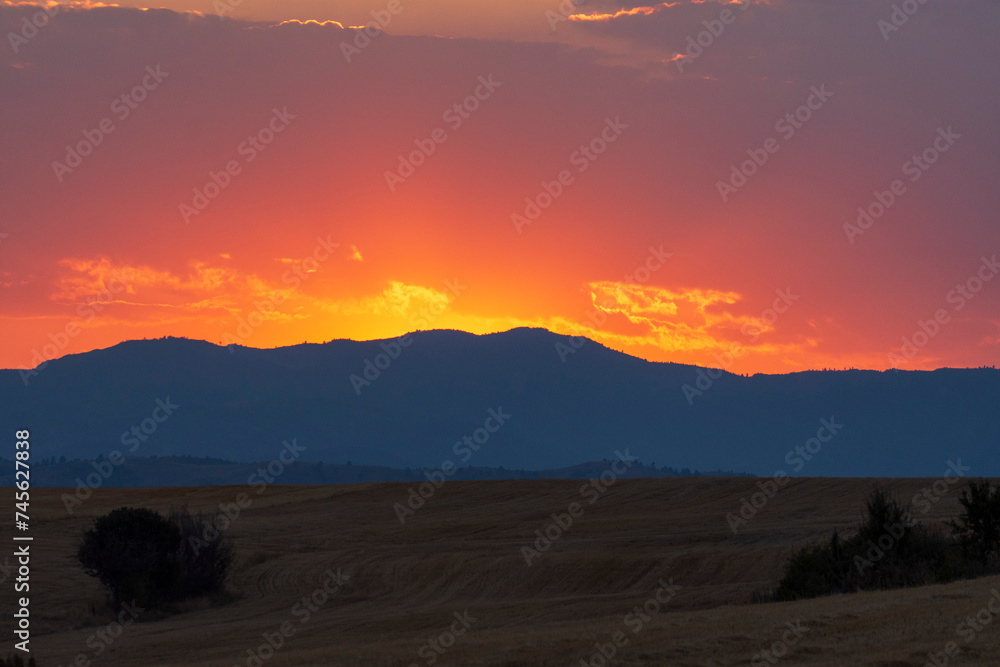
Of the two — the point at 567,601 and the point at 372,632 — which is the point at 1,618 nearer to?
the point at 372,632

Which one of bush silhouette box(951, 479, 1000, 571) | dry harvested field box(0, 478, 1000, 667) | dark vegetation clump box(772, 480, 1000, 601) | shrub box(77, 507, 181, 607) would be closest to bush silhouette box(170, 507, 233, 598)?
shrub box(77, 507, 181, 607)

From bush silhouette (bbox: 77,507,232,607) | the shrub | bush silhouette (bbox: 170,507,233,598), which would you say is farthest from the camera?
bush silhouette (bbox: 170,507,233,598)

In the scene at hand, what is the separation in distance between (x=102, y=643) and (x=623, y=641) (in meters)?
20.3

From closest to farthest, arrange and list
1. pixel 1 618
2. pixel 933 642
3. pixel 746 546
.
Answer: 1. pixel 933 642
2. pixel 1 618
3. pixel 746 546

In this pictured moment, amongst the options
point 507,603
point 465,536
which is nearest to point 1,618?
point 507,603

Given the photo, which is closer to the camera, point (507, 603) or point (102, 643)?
point (102, 643)

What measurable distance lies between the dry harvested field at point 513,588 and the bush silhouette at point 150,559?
130 cm

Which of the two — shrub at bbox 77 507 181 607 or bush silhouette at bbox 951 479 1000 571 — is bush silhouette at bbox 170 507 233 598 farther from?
bush silhouette at bbox 951 479 1000 571

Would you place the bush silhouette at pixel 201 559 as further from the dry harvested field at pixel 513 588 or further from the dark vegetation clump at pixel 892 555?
the dark vegetation clump at pixel 892 555

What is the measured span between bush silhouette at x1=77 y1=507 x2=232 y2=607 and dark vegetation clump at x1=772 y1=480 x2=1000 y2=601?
25086mm

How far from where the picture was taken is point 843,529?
44.8 meters

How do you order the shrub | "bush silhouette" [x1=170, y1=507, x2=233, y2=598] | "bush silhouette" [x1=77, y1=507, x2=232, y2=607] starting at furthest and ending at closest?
"bush silhouette" [x1=170, y1=507, x2=233, y2=598] → "bush silhouette" [x1=77, y1=507, x2=232, y2=607] → the shrub

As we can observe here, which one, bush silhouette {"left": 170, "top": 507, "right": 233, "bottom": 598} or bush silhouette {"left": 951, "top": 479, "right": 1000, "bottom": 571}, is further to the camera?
bush silhouette {"left": 170, "top": 507, "right": 233, "bottom": 598}

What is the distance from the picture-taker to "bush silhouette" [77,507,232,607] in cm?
4312
